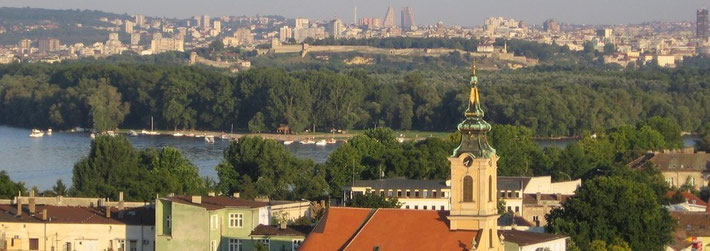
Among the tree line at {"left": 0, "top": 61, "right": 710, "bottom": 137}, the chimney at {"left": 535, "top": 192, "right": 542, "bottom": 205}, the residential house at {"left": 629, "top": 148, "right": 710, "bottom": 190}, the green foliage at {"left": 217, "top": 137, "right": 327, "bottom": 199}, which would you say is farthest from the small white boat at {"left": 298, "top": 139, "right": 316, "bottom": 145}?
the chimney at {"left": 535, "top": 192, "right": 542, "bottom": 205}

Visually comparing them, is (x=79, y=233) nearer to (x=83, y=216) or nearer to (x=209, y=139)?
(x=83, y=216)

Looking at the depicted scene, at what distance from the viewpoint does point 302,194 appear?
35.8 meters

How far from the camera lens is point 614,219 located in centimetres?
2823

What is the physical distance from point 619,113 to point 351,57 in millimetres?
77400

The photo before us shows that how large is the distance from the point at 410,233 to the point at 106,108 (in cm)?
6291

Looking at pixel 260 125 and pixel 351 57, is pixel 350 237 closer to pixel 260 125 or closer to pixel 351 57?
pixel 260 125

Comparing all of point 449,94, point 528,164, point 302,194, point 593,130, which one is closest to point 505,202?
point 302,194

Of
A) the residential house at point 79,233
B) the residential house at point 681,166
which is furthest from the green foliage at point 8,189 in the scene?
the residential house at point 681,166

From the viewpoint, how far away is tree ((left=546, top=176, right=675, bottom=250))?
90.5ft

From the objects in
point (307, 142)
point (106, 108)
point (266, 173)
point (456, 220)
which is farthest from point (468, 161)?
point (106, 108)

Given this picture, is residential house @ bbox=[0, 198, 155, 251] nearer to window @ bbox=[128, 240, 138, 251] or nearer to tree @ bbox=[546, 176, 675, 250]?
window @ bbox=[128, 240, 138, 251]

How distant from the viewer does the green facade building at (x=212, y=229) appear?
2477 cm

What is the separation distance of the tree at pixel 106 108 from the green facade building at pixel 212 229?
5566 centimetres

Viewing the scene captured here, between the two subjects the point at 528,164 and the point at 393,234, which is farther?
the point at 528,164
